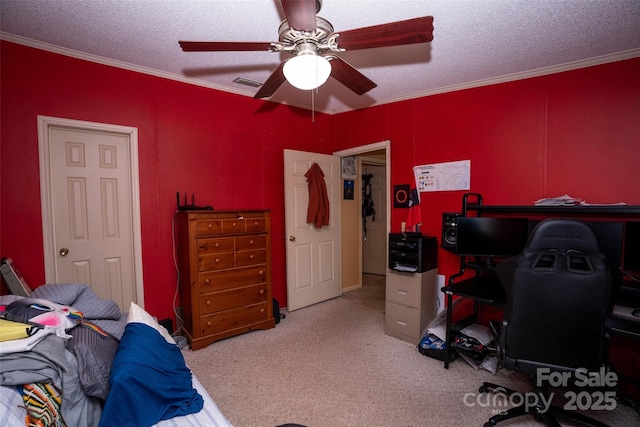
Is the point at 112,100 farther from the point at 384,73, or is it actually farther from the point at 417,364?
the point at 417,364

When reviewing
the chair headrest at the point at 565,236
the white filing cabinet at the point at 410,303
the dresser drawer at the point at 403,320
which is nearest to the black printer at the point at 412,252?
the white filing cabinet at the point at 410,303

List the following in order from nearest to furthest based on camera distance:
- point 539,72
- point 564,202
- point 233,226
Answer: point 564,202
point 539,72
point 233,226

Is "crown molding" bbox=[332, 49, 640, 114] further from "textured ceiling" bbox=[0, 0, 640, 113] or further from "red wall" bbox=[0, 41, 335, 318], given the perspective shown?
"red wall" bbox=[0, 41, 335, 318]

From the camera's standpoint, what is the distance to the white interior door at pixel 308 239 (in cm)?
381

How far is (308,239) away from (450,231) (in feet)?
5.97

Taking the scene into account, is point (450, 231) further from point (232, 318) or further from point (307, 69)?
point (232, 318)

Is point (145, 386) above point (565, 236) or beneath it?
beneath

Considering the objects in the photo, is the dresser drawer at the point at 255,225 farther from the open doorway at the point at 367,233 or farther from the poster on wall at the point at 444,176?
the poster on wall at the point at 444,176

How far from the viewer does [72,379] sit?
3.54 feet

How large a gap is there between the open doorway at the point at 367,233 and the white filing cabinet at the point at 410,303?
87cm

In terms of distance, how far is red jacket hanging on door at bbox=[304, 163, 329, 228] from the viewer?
3.96m

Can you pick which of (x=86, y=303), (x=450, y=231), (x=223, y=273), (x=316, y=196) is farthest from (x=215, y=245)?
(x=450, y=231)

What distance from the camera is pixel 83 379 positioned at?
1100mm

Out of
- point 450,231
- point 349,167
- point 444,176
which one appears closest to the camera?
point 450,231
